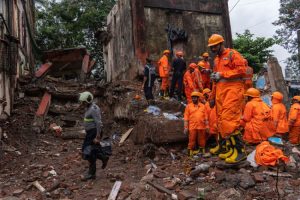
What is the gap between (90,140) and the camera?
6.96m

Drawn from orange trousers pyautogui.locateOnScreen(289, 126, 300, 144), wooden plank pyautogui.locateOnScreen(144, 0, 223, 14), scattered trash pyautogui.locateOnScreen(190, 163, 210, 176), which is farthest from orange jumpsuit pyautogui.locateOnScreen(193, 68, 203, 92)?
wooden plank pyautogui.locateOnScreen(144, 0, 223, 14)

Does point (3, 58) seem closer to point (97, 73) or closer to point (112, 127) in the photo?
point (112, 127)

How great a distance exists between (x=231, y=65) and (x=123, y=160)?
3497 millimetres

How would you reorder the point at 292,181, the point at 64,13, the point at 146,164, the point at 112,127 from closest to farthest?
the point at 292,181 < the point at 146,164 < the point at 112,127 < the point at 64,13

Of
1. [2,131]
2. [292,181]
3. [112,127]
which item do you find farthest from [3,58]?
[292,181]

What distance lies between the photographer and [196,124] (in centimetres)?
801

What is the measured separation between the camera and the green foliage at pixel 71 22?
2488 centimetres

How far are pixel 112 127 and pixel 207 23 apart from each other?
20.2ft

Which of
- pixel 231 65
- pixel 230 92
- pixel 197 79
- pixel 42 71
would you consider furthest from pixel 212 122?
pixel 42 71

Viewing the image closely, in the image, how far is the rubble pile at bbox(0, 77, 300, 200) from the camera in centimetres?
611

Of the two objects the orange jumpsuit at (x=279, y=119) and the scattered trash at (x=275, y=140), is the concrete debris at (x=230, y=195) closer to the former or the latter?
the scattered trash at (x=275, y=140)

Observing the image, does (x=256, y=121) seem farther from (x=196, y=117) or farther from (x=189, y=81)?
(x=189, y=81)

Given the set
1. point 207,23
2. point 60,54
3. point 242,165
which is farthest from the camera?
point 60,54

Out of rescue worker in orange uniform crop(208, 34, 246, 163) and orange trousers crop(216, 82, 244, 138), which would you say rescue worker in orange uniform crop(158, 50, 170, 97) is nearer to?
rescue worker in orange uniform crop(208, 34, 246, 163)
